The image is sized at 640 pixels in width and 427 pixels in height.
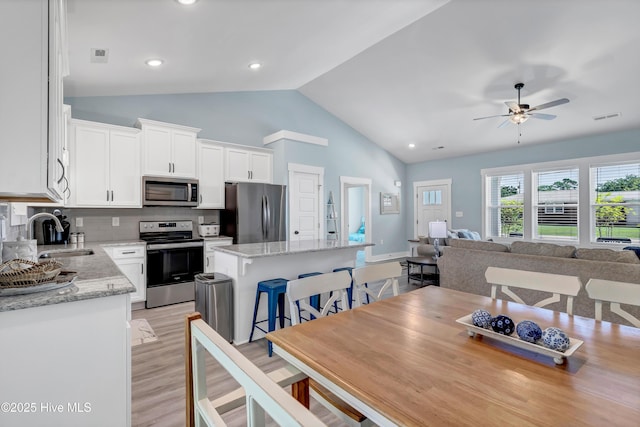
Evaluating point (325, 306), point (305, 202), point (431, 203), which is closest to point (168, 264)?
point (305, 202)

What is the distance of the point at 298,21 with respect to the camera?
324cm

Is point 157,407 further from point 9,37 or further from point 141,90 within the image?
point 141,90

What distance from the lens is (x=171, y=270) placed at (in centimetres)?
408

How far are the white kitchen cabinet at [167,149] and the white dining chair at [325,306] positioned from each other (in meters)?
3.26

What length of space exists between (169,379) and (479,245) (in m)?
3.67

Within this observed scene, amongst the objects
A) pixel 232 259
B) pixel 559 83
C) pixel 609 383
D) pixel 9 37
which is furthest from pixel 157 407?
pixel 559 83

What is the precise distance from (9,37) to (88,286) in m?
1.10

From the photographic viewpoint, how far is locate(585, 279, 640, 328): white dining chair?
151cm

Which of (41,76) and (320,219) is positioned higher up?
(41,76)

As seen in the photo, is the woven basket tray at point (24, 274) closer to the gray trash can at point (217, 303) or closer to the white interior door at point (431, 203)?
the gray trash can at point (217, 303)

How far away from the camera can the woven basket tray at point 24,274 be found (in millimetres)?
1300

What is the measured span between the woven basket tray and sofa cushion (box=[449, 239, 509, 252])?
411 centimetres

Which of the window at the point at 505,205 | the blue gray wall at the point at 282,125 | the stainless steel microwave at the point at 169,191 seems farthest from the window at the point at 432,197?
the stainless steel microwave at the point at 169,191

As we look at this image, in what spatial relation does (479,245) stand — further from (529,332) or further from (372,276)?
(529,332)
